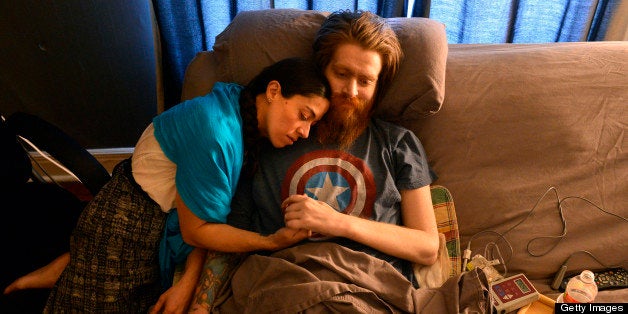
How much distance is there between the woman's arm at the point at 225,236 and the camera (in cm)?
97

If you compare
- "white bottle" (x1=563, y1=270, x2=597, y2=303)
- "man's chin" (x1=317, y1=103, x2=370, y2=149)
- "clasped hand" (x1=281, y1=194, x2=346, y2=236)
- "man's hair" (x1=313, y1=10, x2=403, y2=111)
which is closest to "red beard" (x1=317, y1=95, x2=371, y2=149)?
"man's chin" (x1=317, y1=103, x2=370, y2=149)

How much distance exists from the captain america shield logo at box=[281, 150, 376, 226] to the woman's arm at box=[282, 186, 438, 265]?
0.06 m

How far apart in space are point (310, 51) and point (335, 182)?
0.42 meters

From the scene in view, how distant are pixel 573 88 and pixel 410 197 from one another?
2.17 ft

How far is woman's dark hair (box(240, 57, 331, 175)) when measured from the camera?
1.00m

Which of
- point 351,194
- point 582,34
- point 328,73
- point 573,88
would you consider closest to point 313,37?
point 328,73

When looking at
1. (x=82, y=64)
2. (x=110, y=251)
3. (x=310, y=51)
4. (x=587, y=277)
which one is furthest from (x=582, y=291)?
(x=82, y=64)

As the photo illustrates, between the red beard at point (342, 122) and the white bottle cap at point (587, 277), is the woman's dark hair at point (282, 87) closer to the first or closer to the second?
the red beard at point (342, 122)

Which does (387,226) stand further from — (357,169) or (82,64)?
(82,64)

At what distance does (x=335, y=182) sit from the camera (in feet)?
3.54

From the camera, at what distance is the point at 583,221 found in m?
1.19

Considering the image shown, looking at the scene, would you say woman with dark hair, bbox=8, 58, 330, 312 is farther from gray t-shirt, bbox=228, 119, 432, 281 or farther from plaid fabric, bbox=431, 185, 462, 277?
plaid fabric, bbox=431, 185, 462, 277

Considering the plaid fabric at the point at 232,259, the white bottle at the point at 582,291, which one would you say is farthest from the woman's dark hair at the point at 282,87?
the white bottle at the point at 582,291

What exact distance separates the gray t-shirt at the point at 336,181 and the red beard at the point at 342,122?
3 cm
